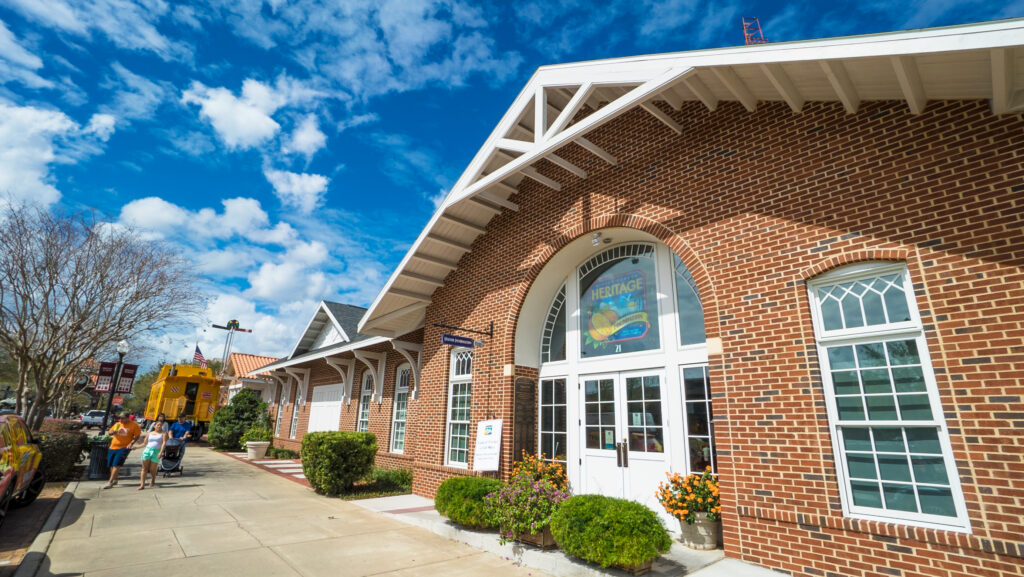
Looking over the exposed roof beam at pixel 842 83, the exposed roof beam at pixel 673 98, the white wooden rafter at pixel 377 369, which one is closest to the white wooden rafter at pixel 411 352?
the white wooden rafter at pixel 377 369

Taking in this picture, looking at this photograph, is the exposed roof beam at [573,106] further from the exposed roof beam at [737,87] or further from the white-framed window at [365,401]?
the white-framed window at [365,401]

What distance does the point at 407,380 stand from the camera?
14273 mm

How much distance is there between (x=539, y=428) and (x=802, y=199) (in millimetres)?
5829

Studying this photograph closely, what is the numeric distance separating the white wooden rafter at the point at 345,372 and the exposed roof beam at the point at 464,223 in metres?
8.94

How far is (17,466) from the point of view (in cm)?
695

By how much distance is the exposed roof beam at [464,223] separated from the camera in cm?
1012

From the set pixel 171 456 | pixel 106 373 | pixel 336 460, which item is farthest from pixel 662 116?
pixel 106 373

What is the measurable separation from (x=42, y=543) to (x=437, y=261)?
757 centimetres

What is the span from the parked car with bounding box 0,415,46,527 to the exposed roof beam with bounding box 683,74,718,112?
10495 millimetres

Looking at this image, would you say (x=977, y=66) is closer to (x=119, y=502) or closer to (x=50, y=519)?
(x=50, y=519)

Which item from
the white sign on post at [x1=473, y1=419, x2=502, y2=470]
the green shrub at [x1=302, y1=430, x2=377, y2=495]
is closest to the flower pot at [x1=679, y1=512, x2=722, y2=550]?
the white sign on post at [x1=473, y1=419, x2=502, y2=470]

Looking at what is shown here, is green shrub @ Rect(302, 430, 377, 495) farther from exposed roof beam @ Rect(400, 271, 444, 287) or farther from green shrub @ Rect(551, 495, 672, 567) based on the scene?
green shrub @ Rect(551, 495, 672, 567)

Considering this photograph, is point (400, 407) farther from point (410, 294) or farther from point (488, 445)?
point (488, 445)

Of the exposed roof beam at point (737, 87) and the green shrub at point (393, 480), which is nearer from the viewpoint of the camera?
the exposed roof beam at point (737, 87)
